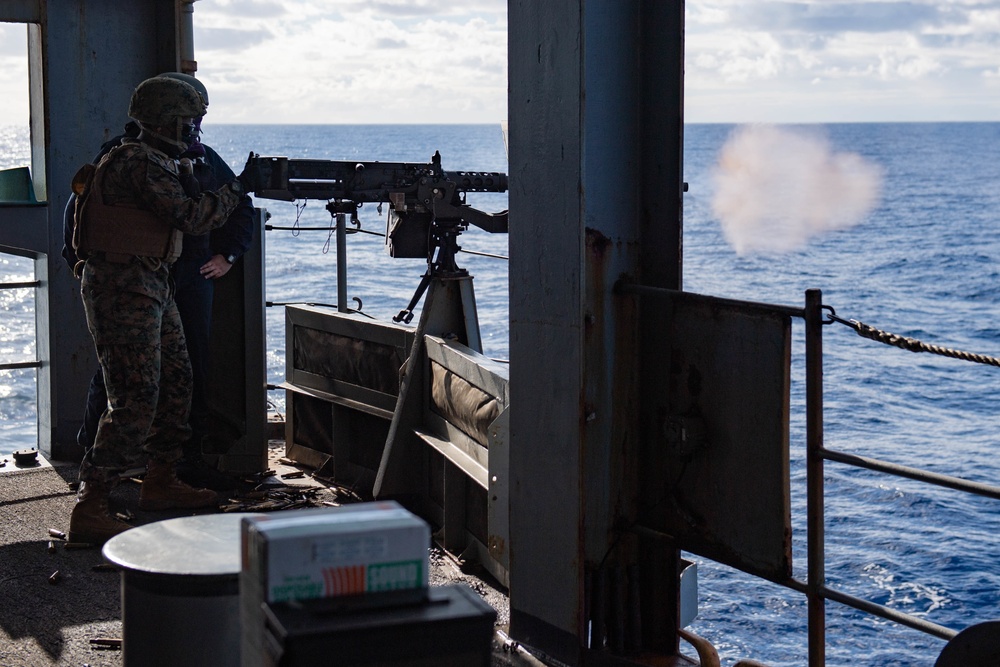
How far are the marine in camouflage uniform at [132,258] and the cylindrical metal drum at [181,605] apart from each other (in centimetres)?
244

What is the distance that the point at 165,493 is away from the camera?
612cm

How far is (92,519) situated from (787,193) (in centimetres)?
10310

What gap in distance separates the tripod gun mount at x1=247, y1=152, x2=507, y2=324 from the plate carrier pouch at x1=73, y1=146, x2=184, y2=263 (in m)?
1.82

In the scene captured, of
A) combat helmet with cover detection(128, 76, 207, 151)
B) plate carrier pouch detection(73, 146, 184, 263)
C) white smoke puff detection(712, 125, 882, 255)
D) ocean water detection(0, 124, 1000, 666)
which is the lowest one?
ocean water detection(0, 124, 1000, 666)

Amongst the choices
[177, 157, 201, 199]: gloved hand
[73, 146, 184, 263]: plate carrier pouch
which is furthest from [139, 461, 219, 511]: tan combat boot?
[177, 157, 201, 199]: gloved hand

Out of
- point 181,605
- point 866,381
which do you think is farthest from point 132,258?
point 866,381

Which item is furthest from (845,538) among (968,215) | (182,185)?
(968,215)

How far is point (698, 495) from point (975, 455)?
2451 centimetres

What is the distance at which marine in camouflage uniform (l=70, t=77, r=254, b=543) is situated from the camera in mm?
5414

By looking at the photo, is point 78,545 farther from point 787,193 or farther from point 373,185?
point 787,193

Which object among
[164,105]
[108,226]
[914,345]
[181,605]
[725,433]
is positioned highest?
[164,105]

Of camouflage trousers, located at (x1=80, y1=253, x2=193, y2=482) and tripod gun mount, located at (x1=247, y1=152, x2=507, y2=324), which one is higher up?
tripod gun mount, located at (x1=247, y1=152, x2=507, y2=324)

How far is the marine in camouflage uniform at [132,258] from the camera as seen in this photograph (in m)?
5.41

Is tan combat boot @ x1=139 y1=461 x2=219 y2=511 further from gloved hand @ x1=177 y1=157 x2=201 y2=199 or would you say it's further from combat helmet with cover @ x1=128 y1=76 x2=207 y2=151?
combat helmet with cover @ x1=128 y1=76 x2=207 y2=151
